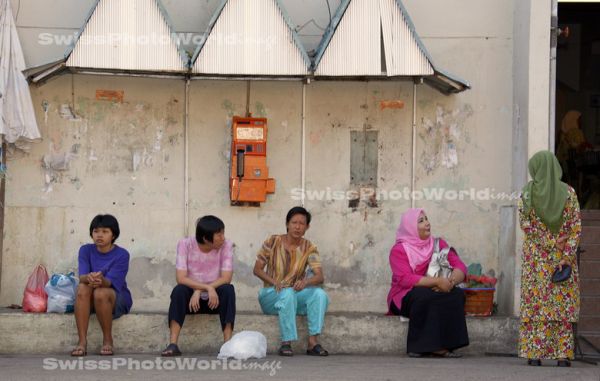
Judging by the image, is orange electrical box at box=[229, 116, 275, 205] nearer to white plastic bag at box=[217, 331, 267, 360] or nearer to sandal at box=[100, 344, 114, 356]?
white plastic bag at box=[217, 331, 267, 360]

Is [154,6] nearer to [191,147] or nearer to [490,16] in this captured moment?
[191,147]

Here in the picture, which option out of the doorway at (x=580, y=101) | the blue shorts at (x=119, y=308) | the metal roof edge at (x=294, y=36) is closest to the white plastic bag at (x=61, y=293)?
the blue shorts at (x=119, y=308)

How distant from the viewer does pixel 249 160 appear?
29.9ft

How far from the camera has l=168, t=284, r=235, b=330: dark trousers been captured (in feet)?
26.5

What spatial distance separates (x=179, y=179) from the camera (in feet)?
30.7

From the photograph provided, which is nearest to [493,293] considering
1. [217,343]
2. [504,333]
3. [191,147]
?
[504,333]

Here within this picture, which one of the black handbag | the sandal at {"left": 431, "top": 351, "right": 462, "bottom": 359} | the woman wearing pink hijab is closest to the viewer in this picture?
the black handbag

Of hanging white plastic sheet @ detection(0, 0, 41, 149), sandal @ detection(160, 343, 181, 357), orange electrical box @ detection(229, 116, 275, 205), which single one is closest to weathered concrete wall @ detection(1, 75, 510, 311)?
orange electrical box @ detection(229, 116, 275, 205)

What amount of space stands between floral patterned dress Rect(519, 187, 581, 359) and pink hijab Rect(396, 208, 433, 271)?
0.99 metres

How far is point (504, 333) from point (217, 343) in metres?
2.38

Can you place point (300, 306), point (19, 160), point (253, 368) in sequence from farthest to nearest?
1. point (19, 160)
2. point (300, 306)
3. point (253, 368)

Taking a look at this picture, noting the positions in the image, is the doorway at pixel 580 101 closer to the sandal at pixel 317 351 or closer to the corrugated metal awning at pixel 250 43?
→ the corrugated metal awning at pixel 250 43

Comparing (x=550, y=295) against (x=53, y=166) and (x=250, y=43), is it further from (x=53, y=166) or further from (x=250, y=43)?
(x=53, y=166)

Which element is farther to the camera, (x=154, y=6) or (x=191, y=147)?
(x=191, y=147)
